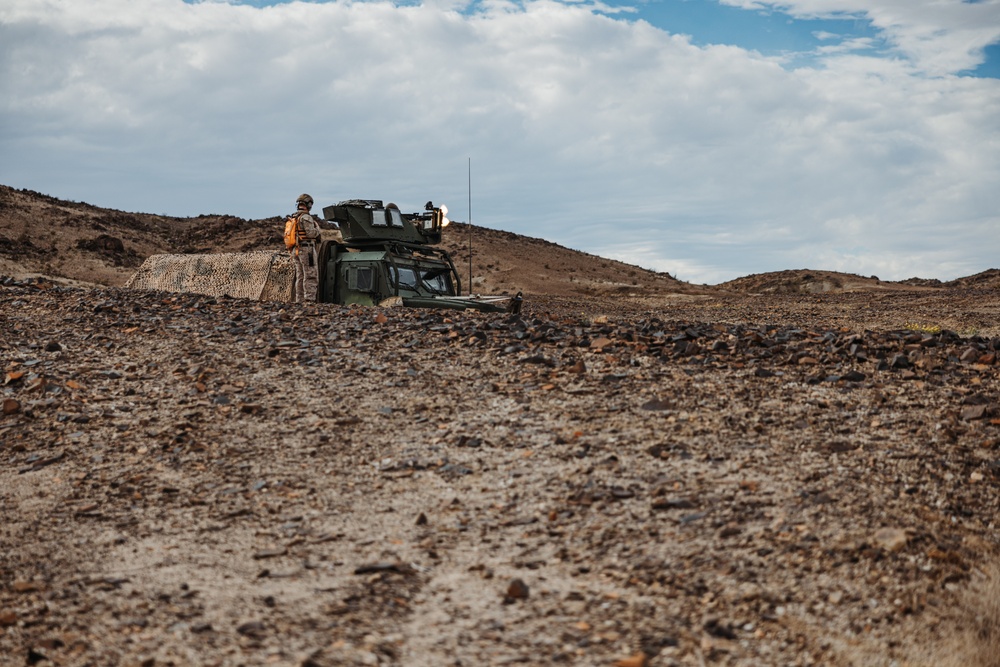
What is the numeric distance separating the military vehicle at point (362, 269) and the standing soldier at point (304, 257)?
0.15m

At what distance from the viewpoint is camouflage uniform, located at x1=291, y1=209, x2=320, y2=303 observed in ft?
50.3

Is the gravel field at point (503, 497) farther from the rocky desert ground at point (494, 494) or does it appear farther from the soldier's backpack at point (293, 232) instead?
the soldier's backpack at point (293, 232)

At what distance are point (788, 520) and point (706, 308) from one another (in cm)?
2397

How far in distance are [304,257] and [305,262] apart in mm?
87

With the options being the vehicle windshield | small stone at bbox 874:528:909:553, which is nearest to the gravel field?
small stone at bbox 874:528:909:553

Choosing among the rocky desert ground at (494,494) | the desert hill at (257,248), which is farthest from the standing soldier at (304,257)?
the desert hill at (257,248)

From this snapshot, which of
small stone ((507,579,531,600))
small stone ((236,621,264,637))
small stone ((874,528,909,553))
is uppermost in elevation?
small stone ((874,528,909,553))

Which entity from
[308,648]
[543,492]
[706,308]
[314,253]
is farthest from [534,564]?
[706,308]

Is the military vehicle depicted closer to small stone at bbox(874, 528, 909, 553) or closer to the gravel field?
the gravel field

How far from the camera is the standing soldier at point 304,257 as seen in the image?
15.3 m

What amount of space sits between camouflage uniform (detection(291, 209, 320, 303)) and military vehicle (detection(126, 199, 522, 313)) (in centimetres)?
14

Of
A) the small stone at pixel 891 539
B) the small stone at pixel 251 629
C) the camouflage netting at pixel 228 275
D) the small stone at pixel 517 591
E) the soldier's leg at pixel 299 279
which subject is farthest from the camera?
the camouflage netting at pixel 228 275

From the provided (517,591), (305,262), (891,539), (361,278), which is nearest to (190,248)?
(305,262)

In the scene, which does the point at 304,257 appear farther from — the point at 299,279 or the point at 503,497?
the point at 503,497
